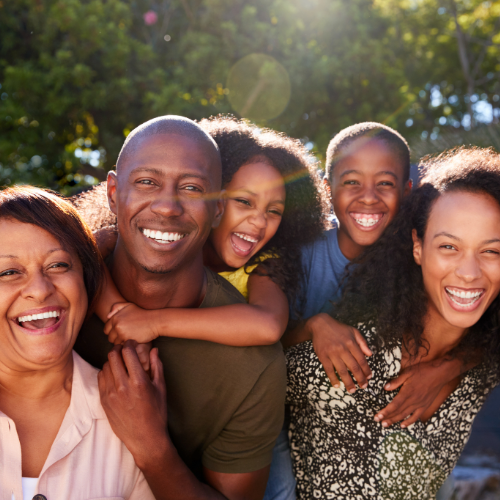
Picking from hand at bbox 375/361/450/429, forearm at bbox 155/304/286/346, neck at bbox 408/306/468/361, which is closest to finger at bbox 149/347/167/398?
forearm at bbox 155/304/286/346

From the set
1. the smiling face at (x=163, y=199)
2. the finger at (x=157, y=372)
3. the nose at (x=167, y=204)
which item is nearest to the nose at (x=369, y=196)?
the smiling face at (x=163, y=199)

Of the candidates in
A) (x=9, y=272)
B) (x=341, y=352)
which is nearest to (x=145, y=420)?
(x=9, y=272)

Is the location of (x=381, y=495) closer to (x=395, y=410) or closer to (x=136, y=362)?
(x=395, y=410)

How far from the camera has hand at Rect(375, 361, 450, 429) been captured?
2.55m

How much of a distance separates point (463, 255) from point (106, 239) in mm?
1931

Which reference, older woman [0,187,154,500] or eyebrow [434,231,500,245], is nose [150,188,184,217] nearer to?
older woman [0,187,154,500]

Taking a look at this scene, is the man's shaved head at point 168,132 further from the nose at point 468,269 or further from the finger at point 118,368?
the nose at point 468,269

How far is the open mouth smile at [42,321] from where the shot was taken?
1963 mm

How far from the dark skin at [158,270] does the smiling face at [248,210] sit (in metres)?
0.33

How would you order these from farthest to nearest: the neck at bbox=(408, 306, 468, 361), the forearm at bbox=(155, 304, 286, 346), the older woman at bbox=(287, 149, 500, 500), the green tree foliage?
1. the green tree foliage
2. the neck at bbox=(408, 306, 468, 361)
3. the older woman at bbox=(287, 149, 500, 500)
4. the forearm at bbox=(155, 304, 286, 346)

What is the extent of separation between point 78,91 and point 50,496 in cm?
806

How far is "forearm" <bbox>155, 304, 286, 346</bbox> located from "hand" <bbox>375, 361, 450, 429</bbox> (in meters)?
0.71

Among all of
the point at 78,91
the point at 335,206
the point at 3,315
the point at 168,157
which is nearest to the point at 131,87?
the point at 78,91

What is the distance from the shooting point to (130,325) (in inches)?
92.8
